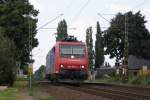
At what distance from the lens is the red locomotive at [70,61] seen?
155 ft

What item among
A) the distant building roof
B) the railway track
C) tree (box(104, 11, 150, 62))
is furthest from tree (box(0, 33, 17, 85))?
the distant building roof

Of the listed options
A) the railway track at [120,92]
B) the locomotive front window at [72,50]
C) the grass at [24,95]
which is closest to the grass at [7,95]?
the grass at [24,95]

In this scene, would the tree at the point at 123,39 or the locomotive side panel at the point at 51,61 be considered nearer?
the locomotive side panel at the point at 51,61

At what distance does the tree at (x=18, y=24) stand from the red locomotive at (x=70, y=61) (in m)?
18.6

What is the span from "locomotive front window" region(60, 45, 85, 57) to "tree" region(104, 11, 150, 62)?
5465 cm

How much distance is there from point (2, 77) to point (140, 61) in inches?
2534

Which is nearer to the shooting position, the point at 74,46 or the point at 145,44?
the point at 74,46

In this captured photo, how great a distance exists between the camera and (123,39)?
339 feet

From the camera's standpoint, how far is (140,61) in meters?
113

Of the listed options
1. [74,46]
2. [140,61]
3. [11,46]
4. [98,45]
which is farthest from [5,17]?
[98,45]

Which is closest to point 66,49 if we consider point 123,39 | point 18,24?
point 18,24

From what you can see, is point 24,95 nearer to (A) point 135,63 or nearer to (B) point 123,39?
(B) point 123,39

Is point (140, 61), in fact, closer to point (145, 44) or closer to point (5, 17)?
point (145, 44)

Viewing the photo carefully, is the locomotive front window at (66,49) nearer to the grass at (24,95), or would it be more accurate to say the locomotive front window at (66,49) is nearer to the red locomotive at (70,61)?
the red locomotive at (70,61)
